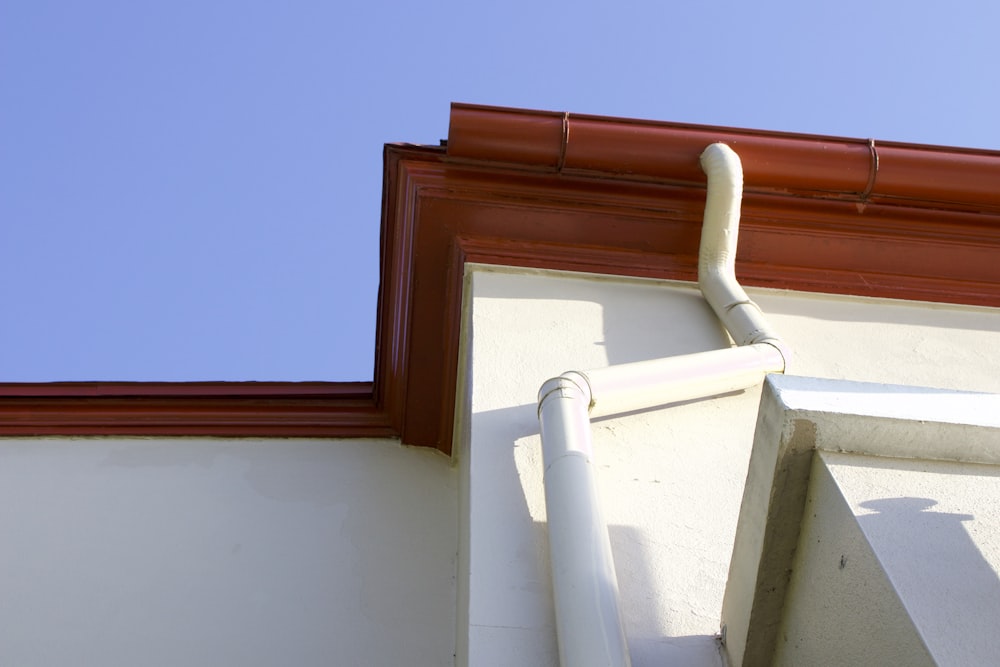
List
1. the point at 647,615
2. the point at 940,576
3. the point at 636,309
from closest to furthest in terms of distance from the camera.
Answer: the point at 940,576
the point at 647,615
the point at 636,309

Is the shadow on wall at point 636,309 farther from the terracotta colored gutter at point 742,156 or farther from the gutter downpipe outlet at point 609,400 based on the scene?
the terracotta colored gutter at point 742,156

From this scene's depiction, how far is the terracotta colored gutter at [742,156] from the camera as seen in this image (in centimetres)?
393

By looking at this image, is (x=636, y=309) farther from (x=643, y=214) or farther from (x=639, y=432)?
(x=639, y=432)

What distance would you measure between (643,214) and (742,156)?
15.4 inches

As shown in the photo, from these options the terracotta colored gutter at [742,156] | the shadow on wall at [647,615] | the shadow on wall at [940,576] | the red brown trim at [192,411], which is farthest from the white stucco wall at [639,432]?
the shadow on wall at [940,576]

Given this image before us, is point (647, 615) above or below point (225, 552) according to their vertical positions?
below

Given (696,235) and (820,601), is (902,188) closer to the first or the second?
(696,235)

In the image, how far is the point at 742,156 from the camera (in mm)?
4043

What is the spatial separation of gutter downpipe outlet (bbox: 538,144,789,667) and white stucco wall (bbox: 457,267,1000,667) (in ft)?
0.27

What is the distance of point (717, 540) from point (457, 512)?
1.43 meters

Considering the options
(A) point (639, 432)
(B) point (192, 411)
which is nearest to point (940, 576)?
(A) point (639, 432)

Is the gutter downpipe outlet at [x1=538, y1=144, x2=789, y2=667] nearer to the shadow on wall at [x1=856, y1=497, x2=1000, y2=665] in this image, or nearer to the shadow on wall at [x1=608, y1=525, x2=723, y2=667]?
the shadow on wall at [x1=608, y1=525, x2=723, y2=667]

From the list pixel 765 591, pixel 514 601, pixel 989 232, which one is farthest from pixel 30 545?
pixel 989 232

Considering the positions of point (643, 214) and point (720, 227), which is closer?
point (720, 227)
